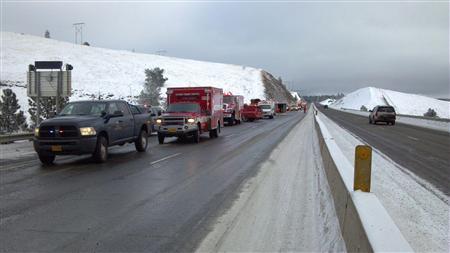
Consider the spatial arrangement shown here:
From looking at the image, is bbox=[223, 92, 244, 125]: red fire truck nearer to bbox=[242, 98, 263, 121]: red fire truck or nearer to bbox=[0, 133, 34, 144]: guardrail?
bbox=[242, 98, 263, 121]: red fire truck

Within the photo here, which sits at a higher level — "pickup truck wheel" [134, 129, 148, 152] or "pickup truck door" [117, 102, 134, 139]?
"pickup truck door" [117, 102, 134, 139]

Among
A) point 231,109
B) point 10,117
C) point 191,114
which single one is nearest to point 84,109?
point 191,114

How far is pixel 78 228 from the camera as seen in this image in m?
6.75

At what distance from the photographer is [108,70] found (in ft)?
350

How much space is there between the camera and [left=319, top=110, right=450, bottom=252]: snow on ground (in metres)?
6.30

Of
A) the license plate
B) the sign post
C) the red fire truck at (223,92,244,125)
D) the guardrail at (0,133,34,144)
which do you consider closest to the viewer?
the license plate

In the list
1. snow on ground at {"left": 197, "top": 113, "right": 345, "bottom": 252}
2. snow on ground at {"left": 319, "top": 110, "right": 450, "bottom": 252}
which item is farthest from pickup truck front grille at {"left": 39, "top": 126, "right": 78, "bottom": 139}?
snow on ground at {"left": 319, "top": 110, "right": 450, "bottom": 252}

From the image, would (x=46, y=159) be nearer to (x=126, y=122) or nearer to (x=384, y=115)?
(x=126, y=122)

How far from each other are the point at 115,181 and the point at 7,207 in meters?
2.96

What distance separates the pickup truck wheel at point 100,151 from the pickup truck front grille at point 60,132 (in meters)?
0.80

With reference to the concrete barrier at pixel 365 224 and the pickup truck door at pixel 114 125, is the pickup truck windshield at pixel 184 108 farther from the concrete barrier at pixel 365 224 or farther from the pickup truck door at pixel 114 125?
the concrete barrier at pixel 365 224

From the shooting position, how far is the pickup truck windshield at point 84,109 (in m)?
15.0

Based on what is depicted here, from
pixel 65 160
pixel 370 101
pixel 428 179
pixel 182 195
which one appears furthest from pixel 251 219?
pixel 370 101

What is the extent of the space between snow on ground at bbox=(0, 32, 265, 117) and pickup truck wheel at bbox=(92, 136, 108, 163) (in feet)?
170
